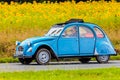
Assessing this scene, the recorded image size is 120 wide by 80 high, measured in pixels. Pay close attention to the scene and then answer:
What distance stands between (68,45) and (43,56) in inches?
42.8

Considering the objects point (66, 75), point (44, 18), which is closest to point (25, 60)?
point (66, 75)

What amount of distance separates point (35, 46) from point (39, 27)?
896 cm

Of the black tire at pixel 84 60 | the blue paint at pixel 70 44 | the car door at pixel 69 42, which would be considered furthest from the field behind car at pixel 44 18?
the car door at pixel 69 42

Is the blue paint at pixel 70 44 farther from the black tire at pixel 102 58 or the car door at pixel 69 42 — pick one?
the black tire at pixel 102 58

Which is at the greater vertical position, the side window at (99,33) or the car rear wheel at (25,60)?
the side window at (99,33)

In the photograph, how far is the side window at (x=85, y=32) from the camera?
22062 mm

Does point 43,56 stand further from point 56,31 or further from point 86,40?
point 86,40

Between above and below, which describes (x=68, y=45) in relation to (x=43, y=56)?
above

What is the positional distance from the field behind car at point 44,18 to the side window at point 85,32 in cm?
375

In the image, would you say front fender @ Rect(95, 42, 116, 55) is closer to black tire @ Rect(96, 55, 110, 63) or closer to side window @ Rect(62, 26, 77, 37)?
black tire @ Rect(96, 55, 110, 63)

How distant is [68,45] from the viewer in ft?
71.3

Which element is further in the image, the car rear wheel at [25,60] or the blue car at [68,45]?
the car rear wheel at [25,60]

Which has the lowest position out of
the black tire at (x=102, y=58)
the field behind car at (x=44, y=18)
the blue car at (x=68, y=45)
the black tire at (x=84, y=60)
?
the black tire at (x=84, y=60)

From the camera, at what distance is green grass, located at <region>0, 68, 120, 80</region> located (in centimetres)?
1488
